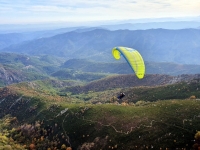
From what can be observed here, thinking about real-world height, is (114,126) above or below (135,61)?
below

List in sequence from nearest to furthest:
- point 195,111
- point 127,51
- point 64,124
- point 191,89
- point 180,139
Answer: point 180,139 < point 195,111 < point 127,51 < point 64,124 < point 191,89

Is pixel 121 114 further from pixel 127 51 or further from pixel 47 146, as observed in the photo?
pixel 47 146

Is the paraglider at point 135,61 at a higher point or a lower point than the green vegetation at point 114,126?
higher

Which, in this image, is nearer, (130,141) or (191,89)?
(130,141)

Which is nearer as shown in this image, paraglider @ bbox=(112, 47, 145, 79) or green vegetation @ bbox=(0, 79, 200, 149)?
green vegetation @ bbox=(0, 79, 200, 149)

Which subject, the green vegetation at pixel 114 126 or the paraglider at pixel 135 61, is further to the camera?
the paraglider at pixel 135 61

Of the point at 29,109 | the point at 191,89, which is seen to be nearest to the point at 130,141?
the point at 191,89

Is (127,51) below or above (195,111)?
above

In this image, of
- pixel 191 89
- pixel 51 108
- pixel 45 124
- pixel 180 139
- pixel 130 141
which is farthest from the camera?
pixel 191 89

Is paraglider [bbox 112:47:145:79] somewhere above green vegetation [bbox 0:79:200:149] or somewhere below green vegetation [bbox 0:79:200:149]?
above

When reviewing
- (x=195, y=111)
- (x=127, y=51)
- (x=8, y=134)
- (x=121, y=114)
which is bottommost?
(x=8, y=134)

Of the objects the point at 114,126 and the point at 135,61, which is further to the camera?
the point at 114,126
